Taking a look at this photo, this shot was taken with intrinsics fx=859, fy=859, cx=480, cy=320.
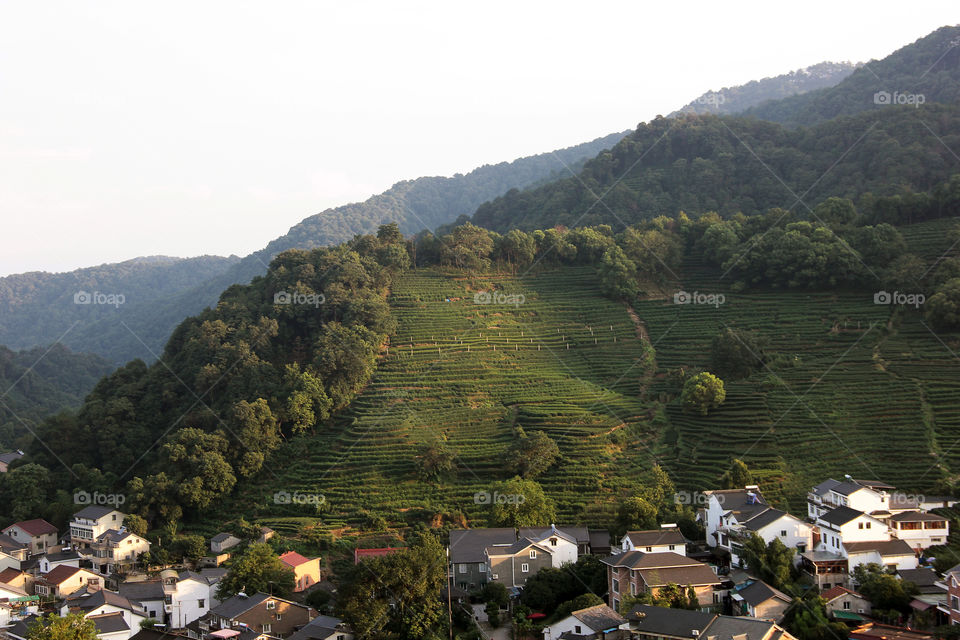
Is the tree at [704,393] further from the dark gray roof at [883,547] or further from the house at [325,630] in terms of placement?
the house at [325,630]

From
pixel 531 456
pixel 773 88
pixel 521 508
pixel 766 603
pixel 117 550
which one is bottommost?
pixel 117 550

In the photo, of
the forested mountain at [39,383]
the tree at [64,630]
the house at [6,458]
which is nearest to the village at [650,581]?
the tree at [64,630]

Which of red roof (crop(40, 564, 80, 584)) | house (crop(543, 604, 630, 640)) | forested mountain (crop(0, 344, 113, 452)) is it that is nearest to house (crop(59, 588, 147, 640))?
red roof (crop(40, 564, 80, 584))

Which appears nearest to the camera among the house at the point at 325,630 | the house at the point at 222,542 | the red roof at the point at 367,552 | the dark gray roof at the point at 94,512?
the house at the point at 325,630

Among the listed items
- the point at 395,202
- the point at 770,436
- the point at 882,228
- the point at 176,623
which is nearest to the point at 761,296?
the point at 882,228

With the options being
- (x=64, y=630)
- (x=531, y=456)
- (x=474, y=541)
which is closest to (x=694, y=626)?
(x=474, y=541)

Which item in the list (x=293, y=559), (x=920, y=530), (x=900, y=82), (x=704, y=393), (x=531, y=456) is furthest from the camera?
(x=900, y=82)

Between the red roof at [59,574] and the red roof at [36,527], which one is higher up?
the red roof at [36,527]

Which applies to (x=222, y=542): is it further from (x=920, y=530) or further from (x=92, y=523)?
(x=920, y=530)
